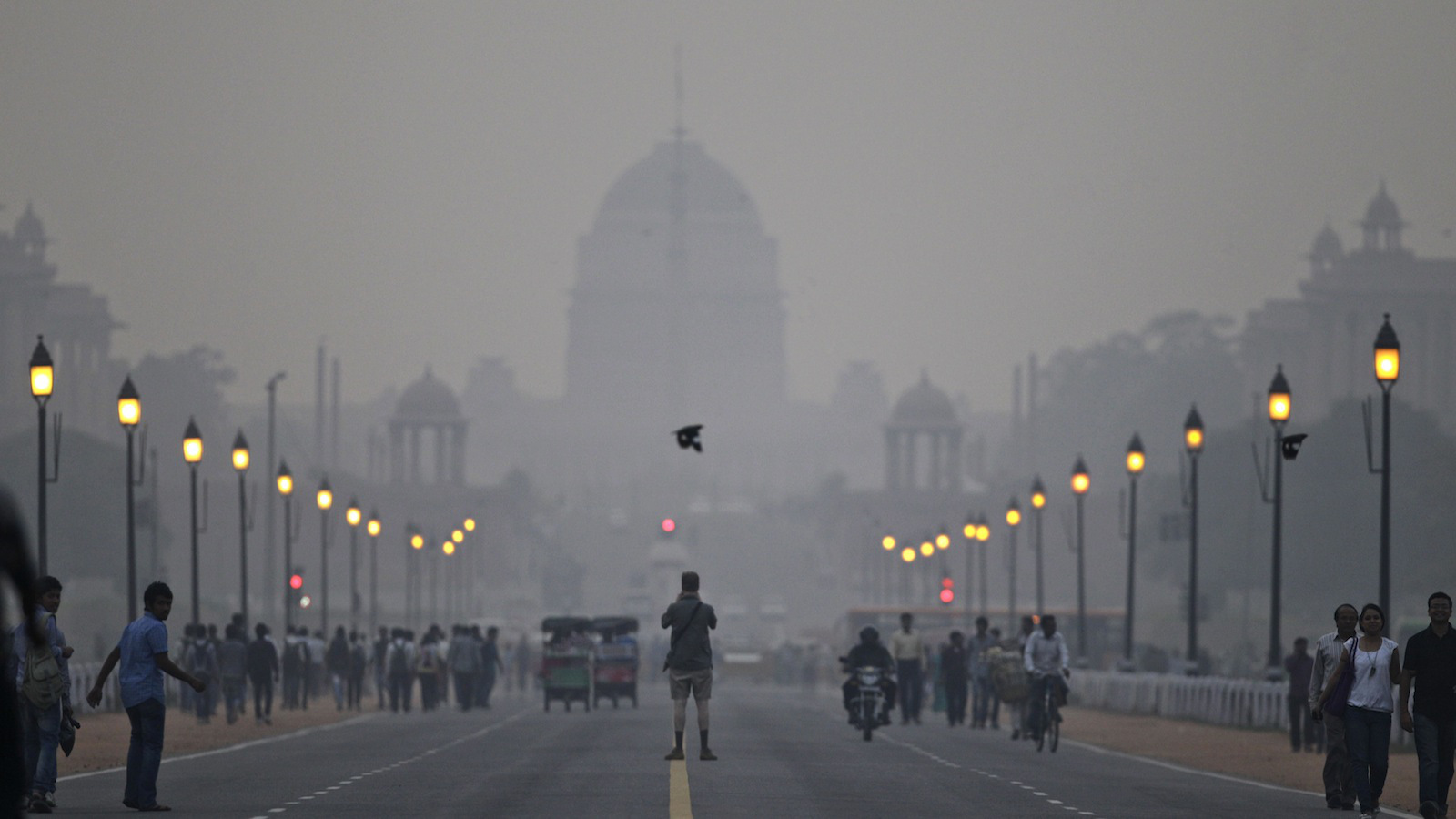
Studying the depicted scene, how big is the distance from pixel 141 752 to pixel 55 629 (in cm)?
171

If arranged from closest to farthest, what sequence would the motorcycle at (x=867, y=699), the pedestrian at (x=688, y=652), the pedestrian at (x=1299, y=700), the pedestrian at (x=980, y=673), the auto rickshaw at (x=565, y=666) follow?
the pedestrian at (x=688, y=652), the pedestrian at (x=1299, y=700), the motorcycle at (x=867, y=699), the pedestrian at (x=980, y=673), the auto rickshaw at (x=565, y=666)

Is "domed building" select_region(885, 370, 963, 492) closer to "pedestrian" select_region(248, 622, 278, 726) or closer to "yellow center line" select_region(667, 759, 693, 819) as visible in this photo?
"pedestrian" select_region(248, 622, 278, 726)

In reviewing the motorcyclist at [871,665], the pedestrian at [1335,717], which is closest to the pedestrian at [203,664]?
the motorcyclist at [871,665]

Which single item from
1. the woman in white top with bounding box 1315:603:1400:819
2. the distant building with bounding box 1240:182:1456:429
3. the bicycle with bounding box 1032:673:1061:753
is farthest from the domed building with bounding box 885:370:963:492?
the woman in white top with bounding box 1315:603:1400:819

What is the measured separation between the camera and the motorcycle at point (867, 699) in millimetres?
35969

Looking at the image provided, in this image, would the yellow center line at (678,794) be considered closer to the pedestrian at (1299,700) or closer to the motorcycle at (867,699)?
the motorcycle at (867,699)

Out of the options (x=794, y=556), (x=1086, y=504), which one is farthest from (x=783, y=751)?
(x=794, y=556)

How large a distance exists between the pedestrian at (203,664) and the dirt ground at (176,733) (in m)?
0.20

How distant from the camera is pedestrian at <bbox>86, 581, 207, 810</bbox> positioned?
19.4m

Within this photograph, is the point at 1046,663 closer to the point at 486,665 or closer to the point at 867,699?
the point at 867,699

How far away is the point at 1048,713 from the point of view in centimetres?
3338

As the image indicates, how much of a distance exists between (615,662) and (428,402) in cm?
13283

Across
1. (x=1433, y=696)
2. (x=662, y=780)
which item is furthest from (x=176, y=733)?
(x=1433, y=696)

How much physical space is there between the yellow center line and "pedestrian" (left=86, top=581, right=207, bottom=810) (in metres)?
3.55
